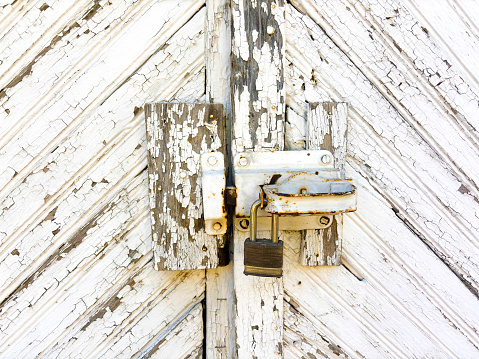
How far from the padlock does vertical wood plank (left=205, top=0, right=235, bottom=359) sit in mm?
127

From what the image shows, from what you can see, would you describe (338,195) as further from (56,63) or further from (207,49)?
(56,63)

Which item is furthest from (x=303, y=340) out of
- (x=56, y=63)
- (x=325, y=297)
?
(x=56, y=63)

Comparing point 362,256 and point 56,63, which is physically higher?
point 56,63

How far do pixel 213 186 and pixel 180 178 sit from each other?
0.08 m

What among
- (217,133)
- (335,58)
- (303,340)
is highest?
(335,58)

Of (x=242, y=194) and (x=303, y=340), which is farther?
(x=303, y=340)

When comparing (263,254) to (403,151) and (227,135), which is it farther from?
(403,151)

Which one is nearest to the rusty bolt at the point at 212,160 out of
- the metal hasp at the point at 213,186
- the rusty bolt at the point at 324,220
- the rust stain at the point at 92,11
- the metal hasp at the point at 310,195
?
the metal hasp at the point at 213,186

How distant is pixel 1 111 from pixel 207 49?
0.42 meters

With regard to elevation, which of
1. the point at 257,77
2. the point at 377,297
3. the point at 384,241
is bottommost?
the point at 377,297

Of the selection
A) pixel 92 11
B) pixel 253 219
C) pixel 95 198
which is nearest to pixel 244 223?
pixel 253 219

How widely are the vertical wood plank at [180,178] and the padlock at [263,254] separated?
0.13 metres

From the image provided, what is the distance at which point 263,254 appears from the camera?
60 centimetres

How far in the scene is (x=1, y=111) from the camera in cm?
71
